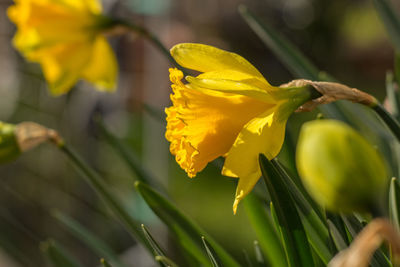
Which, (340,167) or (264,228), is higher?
(340,167)

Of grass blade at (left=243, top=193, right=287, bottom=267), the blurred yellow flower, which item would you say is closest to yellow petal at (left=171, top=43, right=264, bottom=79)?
grass blade at (left=243, top=193, right=287, bottom=267)

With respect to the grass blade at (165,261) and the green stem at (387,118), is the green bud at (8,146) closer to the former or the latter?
the grass blade at (165,261)

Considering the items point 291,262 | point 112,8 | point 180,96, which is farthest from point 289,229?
point 112,8

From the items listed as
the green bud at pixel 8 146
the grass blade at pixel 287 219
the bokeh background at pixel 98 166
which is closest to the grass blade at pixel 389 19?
the bokeh background at pixel 98 166

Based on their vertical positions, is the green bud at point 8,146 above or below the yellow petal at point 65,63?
below

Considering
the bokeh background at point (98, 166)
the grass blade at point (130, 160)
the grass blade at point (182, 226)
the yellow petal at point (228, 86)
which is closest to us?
the yellow petal at point (228, 86)

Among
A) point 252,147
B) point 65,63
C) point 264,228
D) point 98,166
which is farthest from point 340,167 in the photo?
point 98,166

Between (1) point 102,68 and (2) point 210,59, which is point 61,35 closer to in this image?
(1) point 102,68
